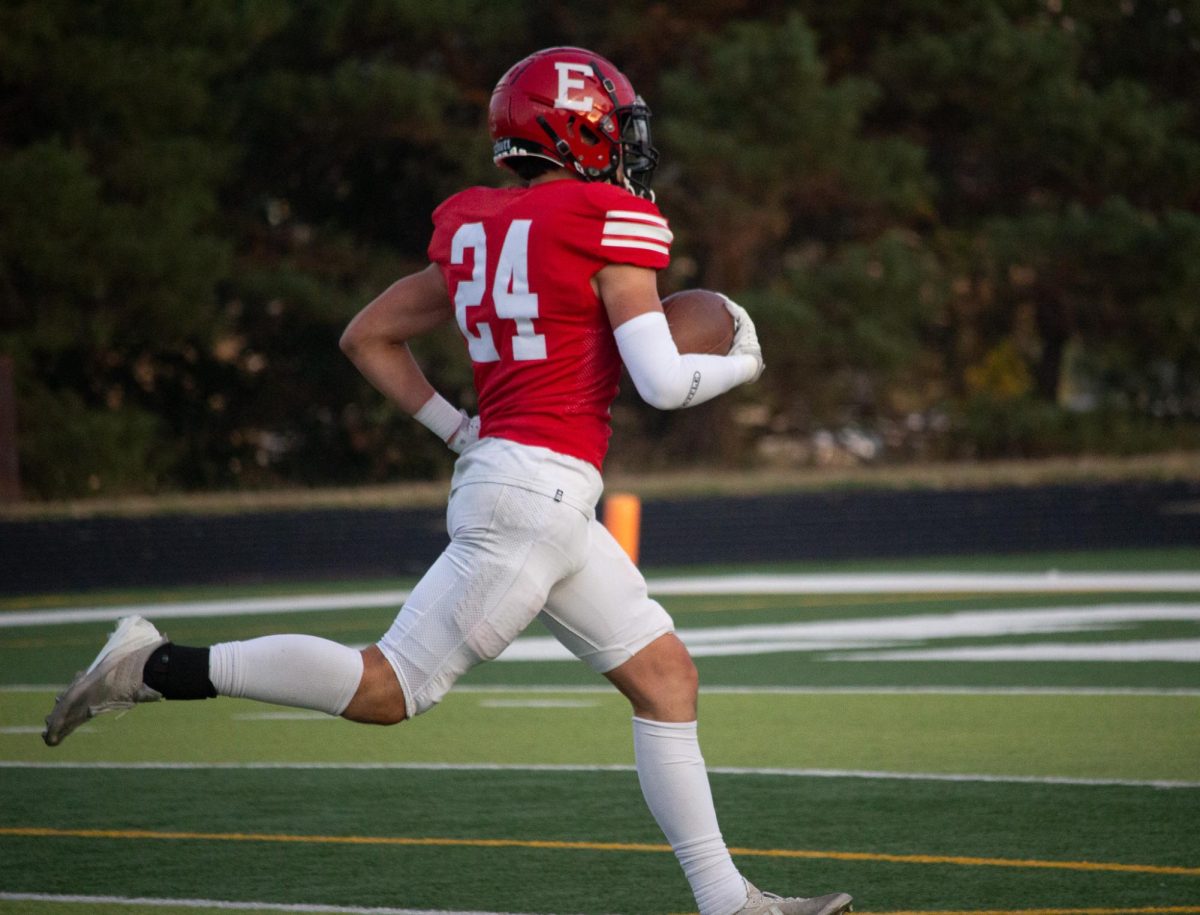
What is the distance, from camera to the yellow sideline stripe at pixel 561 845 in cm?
580

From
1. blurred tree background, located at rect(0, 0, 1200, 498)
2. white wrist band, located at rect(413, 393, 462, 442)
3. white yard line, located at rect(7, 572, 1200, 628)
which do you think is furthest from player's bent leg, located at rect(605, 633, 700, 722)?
blurred tree background, located at rect(0, 0, 1200, 498)

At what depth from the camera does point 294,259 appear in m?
23.8

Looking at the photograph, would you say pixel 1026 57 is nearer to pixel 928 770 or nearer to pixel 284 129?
pixel 284 129

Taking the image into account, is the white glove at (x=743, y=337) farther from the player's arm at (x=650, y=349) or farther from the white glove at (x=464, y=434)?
the white glove at (x=464, y=434)

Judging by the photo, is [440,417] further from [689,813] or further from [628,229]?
[689,813]

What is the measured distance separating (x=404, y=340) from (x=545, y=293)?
2.22 ft

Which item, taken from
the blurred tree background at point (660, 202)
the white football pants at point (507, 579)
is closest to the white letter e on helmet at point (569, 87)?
the white football pants at point (507, 579)

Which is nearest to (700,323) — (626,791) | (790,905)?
(790,905)

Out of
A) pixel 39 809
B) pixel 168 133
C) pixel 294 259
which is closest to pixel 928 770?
pixel 39 809

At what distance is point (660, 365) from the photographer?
14.9 feet

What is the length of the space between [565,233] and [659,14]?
1914 centimetres

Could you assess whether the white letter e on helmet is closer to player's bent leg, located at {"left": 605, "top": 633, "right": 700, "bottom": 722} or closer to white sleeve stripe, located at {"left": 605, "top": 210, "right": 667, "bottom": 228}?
white sleeve stripe, located at {"left": 605, "top": 210, "right": 667, "bottom": 228}

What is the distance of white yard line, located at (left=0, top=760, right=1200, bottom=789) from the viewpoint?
7246 millimetres

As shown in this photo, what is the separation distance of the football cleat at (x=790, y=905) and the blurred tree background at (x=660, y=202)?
16118mm
